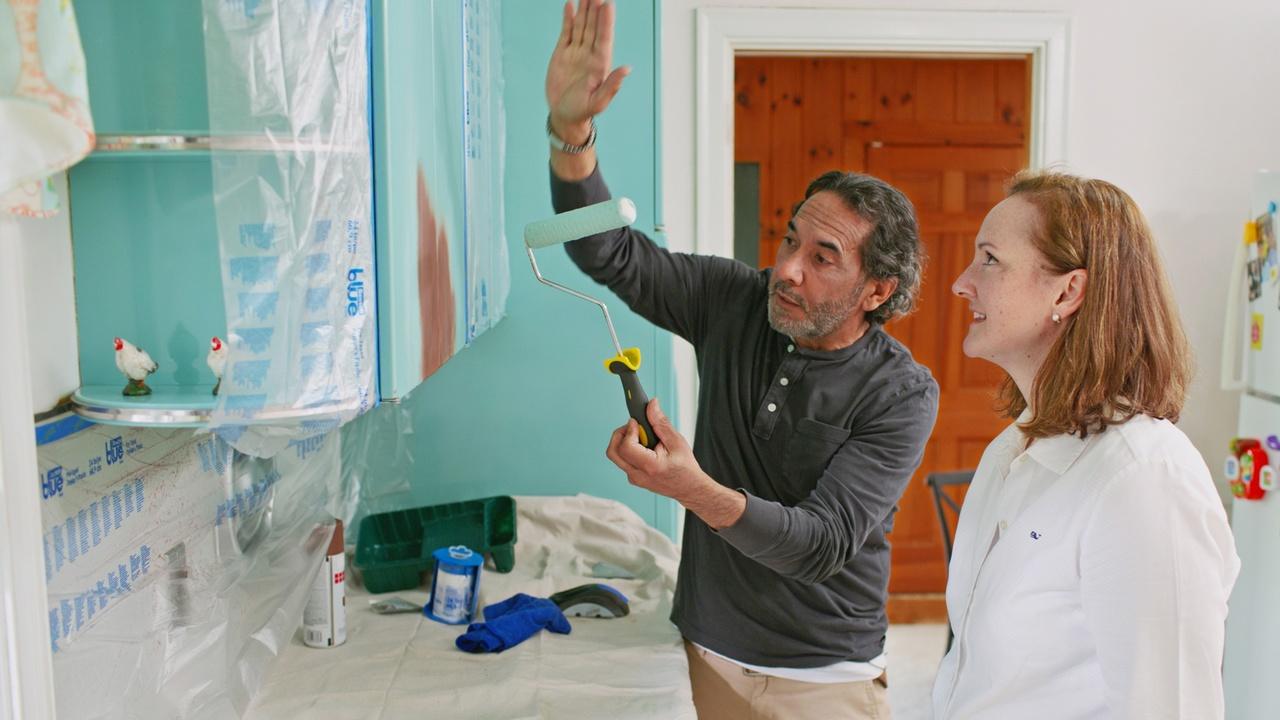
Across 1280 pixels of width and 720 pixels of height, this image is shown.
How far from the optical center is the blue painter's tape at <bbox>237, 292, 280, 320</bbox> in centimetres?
112

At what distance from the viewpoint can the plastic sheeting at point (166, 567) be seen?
A: 1.16 m

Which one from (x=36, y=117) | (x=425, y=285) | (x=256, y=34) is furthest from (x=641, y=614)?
(x=36, y=117)

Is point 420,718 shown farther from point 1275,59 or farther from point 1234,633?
point 1275,59

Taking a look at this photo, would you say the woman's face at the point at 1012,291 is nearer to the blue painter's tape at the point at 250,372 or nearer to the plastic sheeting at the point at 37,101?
the blue painter's tape at the point at 250,372

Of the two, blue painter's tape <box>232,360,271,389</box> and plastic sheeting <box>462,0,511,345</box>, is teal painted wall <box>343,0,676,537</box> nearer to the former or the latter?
plastic sheeting <box>462,0,511,345</box>

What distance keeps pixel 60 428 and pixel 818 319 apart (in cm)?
113

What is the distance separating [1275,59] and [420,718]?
3012mm

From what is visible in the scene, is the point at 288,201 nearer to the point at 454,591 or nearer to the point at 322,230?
the point at 322,230

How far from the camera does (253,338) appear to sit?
1122mm

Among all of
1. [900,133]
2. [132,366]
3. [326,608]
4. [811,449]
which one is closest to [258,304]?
[132,366]

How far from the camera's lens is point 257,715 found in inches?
60.7

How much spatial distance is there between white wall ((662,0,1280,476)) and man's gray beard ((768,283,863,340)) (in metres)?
1.24

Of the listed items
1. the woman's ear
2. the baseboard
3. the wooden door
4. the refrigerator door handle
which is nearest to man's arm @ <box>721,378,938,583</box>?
the woman's ear

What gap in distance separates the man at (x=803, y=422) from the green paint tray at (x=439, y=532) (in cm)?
56
